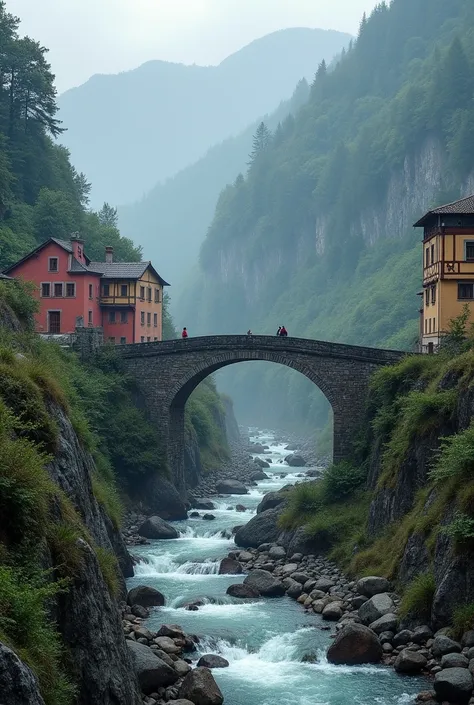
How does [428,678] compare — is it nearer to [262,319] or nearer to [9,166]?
[9,166]

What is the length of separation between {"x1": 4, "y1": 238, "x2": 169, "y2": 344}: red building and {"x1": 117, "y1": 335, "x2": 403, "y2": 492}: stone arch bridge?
224 inches

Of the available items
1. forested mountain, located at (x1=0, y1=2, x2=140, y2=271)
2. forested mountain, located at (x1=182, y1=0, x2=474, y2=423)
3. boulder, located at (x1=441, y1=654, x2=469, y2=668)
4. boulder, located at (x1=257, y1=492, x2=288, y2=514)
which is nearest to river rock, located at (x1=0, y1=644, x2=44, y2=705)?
boulder, located at (x1=441, y1=654, x2=469, y2=668)

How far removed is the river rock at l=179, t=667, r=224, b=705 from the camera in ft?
79.8

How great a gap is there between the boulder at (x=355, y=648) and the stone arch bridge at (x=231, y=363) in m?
23.8

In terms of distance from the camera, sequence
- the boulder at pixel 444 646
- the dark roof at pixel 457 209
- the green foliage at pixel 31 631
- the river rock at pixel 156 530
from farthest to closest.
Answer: the dark roof at pixel 457 209 < the river rock at pixel 156 530 < the boulder at pixel 444 646 < the green foliage at pixel 31 631

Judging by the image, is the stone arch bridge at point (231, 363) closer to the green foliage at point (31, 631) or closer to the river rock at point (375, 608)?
the river rock at point (375, 608)

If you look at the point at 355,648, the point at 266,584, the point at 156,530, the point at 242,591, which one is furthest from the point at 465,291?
the point at 355,648

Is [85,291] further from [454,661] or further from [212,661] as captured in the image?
[454,661]

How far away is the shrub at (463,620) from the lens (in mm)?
26688

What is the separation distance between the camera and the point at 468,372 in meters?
35.8

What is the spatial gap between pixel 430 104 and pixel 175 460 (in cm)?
9150

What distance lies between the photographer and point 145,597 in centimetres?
3506

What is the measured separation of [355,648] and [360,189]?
132388mm

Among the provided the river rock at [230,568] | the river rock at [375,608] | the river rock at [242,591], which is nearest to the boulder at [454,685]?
the river rock at [375,608]
